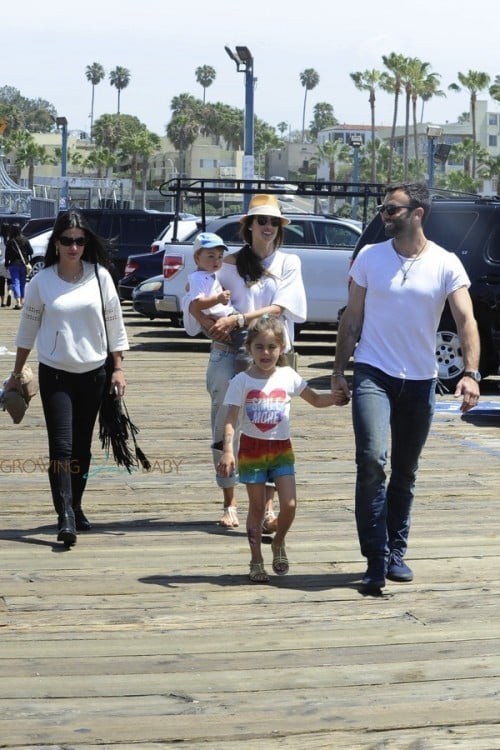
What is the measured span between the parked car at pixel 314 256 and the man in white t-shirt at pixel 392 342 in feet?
42.5

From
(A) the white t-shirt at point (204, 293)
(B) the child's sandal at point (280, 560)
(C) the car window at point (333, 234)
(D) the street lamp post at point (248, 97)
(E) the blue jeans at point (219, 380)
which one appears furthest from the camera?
(D) the street lamp post at point (248, 97)

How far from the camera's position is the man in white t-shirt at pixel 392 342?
6715mm

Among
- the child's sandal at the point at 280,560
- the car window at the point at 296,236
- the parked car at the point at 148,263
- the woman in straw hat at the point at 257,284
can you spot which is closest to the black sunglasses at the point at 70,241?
the woman in straw hat at the point at 257,284

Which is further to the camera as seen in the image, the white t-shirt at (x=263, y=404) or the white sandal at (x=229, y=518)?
the white sandal at (x=229, y=518)

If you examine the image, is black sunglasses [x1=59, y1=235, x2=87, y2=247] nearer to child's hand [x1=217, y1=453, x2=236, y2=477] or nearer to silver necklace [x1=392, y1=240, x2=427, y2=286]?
child's hand [x1=217, y1=453, x2=236, y2=477]

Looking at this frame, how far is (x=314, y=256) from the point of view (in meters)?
20.2

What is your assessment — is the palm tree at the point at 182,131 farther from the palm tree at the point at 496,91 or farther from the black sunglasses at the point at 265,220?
the black sunglasses at the point at 265,220

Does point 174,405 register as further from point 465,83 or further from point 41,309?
point 465,83

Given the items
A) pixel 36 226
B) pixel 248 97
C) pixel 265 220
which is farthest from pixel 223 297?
pixel 36 226

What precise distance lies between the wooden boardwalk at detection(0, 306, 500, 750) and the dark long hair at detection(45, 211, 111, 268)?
1.54 m

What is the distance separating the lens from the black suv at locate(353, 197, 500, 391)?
14.8 meters

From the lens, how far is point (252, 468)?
6.92 metres

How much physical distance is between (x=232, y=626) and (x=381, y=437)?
115 cm

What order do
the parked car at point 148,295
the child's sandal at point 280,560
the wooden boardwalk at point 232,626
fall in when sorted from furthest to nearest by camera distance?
the parked car at point 148,295
the child's sandal at point 280,560
the wooden boardwalk at point 232,626
